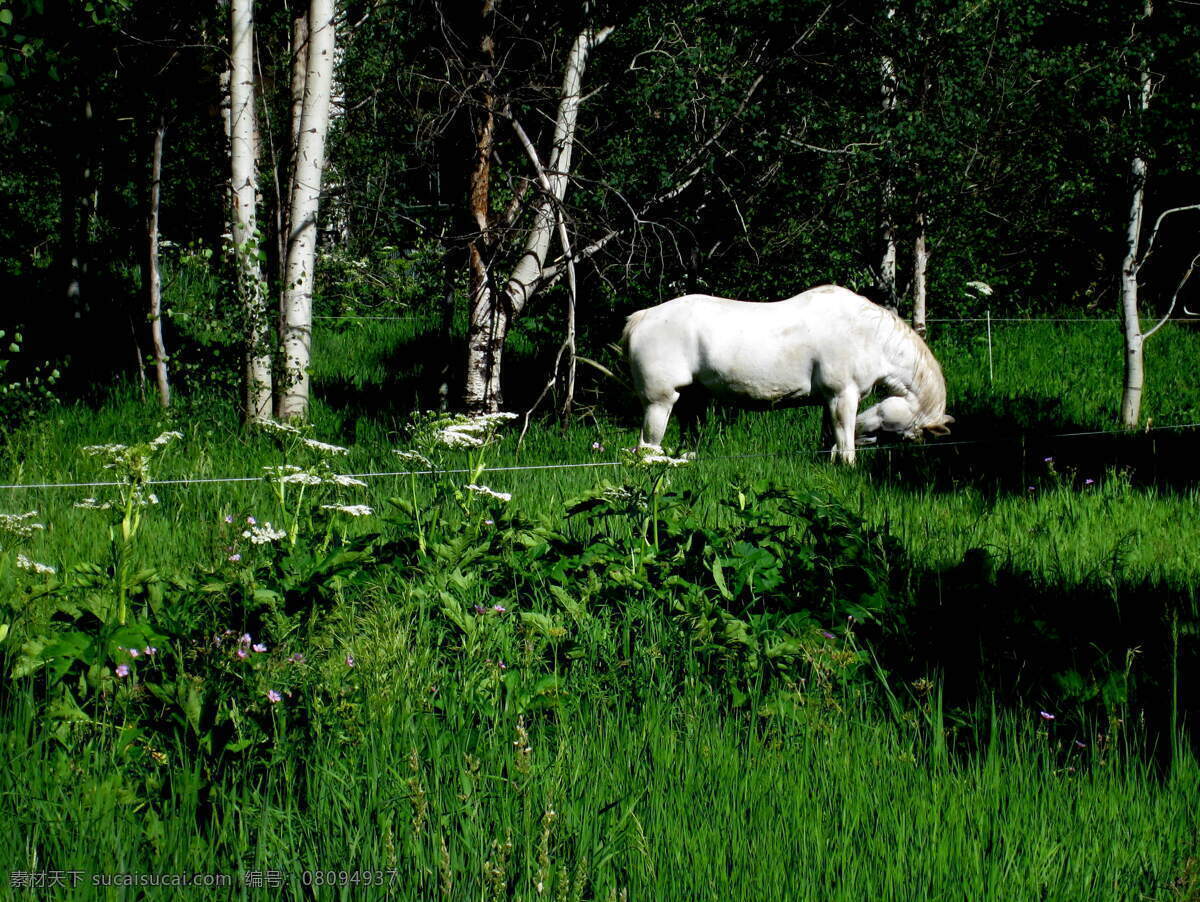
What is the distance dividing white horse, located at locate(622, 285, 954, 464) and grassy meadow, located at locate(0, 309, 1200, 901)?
2.79 meters

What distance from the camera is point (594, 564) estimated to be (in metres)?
4.12

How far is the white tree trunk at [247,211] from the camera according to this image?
28.5 feet

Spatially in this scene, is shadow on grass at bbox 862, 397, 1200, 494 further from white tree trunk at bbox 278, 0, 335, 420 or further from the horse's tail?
white tree trunk at bbox 278, 0, 335, 420

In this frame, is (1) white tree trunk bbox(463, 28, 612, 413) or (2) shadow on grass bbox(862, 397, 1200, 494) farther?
(1) white tree trunk bbox(463, 28, 612, 413)

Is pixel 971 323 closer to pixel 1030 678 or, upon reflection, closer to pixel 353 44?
pixel 353 44

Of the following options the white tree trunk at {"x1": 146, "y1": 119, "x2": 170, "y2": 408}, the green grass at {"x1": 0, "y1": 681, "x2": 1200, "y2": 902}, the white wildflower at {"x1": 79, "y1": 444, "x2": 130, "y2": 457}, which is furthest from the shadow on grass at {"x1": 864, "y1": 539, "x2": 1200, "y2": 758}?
the white tree trunk at {"x1": 146, "y1": 119, "x2": 170, "y2": 408}

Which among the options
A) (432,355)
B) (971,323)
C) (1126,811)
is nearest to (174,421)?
(432,355)

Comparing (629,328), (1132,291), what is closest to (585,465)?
(629,328)

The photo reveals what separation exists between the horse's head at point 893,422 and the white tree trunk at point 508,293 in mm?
3116

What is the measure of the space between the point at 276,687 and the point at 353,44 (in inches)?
382

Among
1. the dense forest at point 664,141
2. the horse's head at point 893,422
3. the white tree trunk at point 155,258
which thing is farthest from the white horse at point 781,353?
the white tree trunk at point 155,258

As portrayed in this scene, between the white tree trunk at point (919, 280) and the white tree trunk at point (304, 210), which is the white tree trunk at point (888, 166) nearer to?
the white tree trunk at point (919, 280)

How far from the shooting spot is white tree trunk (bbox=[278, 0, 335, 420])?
8.76 metres

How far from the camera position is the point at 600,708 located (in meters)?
3.40
